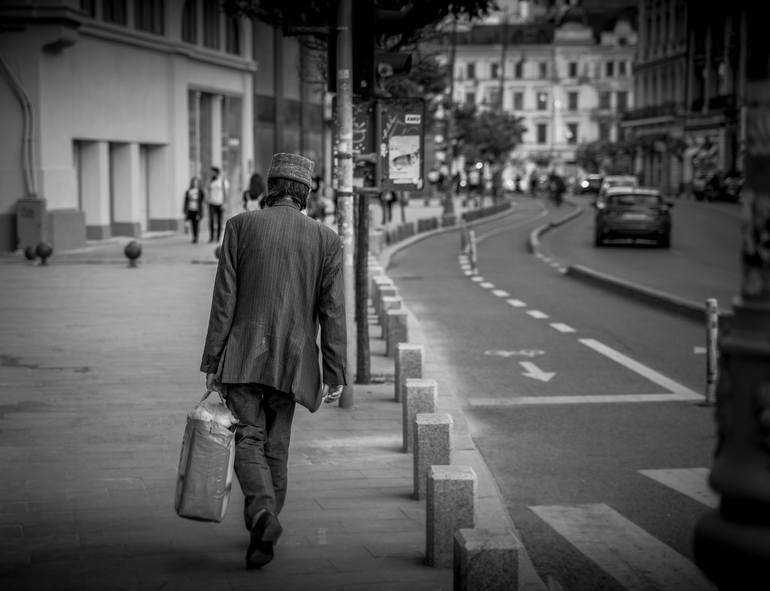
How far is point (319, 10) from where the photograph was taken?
57.3 feet

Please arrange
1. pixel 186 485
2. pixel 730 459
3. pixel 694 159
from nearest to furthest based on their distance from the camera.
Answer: pixel 730 459 → pixel 186 485 → pixel 694 159

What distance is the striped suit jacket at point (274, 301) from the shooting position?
6.25 meters

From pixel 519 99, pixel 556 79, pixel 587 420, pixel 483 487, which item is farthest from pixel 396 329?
pixel 519 99

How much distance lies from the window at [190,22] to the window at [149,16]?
2.21 metres

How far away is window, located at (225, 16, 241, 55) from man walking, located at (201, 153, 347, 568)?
37.0m

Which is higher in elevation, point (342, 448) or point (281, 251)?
point (281, 251)

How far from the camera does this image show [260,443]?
249 inches

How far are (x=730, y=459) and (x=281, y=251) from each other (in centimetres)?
Answer: 345

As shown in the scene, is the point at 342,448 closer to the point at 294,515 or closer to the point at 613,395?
the point at 294,515

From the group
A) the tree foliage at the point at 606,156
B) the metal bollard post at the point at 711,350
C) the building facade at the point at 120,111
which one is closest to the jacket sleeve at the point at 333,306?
the metal bollard post at the point at 711,350

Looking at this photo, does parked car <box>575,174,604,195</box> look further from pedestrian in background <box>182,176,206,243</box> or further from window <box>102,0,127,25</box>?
pedestrian in background <box>182,176,206,243</box>

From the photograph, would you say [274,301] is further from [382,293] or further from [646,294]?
[646,294]

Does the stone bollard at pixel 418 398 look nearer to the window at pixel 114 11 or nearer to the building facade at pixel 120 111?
the building facade at pixel 120 111

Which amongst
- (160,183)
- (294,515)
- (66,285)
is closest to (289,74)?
(160,183)
